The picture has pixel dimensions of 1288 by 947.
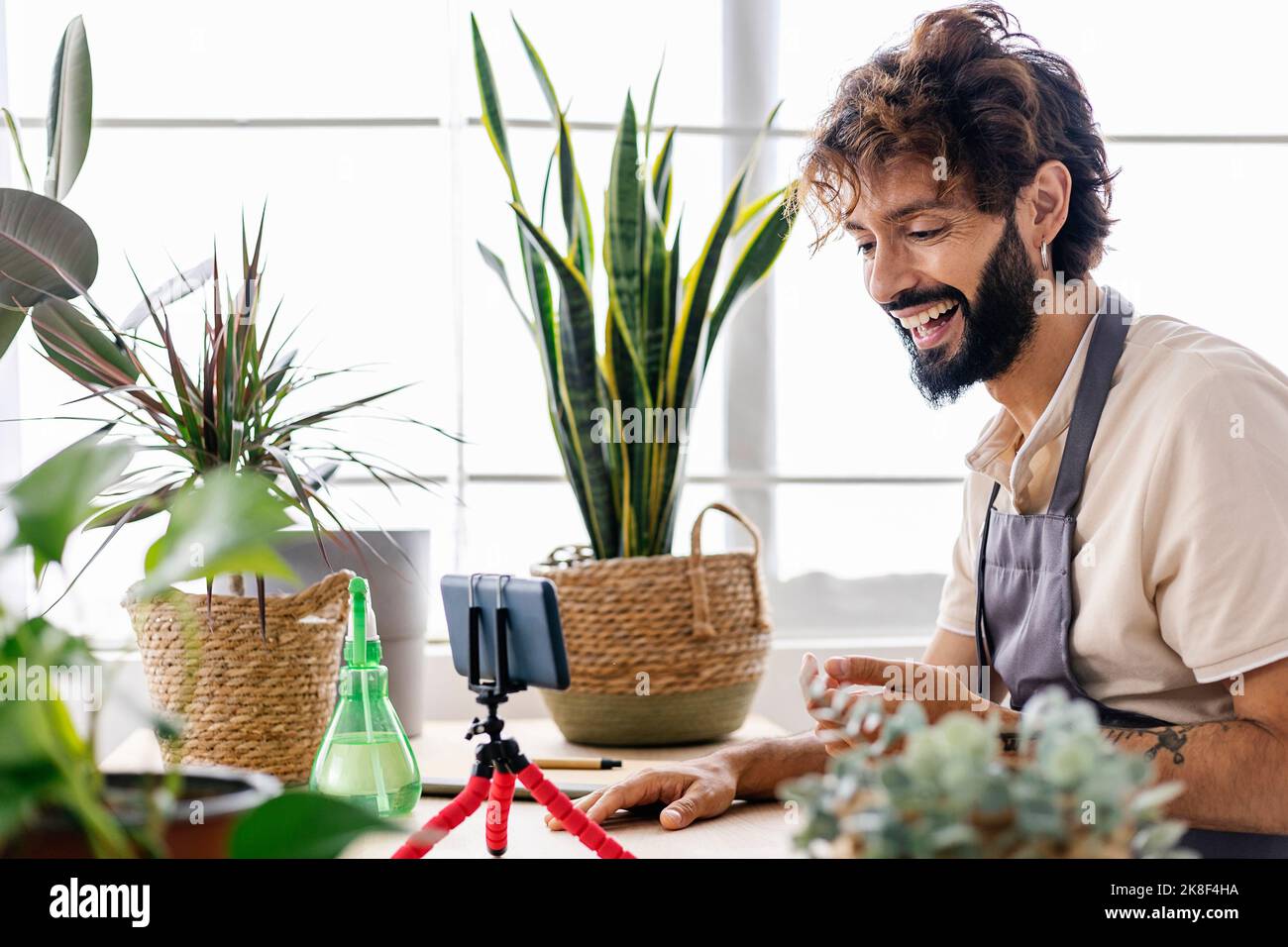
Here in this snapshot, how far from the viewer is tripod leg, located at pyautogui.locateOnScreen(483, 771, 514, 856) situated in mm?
916

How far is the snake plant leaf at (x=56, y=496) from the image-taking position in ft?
1.03

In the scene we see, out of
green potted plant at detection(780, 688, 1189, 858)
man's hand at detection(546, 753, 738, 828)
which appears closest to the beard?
man's hand at detection(546, 753, 738, 828)

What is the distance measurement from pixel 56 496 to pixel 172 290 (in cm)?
128

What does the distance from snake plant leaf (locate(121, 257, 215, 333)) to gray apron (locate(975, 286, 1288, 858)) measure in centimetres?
105

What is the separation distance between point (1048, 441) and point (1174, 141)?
4.35 ft

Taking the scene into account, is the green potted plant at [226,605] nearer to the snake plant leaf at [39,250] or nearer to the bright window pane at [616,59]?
the snake plant leaf at [39,250]

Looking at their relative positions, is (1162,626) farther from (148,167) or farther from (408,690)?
(148,167)

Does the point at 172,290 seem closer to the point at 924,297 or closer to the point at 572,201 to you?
the point at 572,201

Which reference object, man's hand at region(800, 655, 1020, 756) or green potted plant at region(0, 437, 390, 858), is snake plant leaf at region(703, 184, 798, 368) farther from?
green potted plant at region(0, 437, 390, 858)

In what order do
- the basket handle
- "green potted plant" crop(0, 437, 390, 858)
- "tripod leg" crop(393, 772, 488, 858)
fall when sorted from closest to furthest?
"green potted plant" crop(0, 437, 390, 858), "tripod leg" crop(393, 772, 488, 858), the basket handle

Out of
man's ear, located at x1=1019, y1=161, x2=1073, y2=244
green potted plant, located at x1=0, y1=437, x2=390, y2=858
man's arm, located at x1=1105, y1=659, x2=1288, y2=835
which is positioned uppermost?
man's ear, located at x1=1019, y1=161, x2=1073, y2=244

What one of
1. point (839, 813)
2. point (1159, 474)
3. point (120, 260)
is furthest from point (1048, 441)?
point (120, 260)

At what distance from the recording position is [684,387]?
177 centimetres

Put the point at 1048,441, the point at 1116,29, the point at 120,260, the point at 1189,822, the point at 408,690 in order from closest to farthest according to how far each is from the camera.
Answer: the point at 1189,822
the point at 1048,441
the point at 408,690
the point at 120,260
the point at 1116,29
